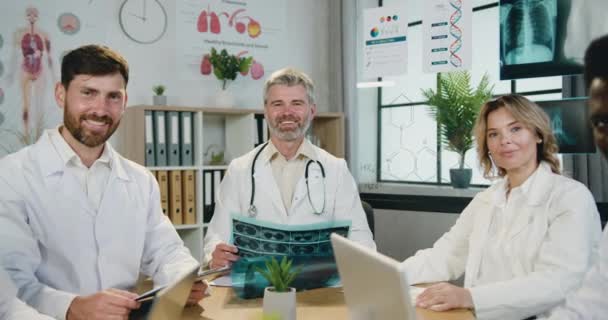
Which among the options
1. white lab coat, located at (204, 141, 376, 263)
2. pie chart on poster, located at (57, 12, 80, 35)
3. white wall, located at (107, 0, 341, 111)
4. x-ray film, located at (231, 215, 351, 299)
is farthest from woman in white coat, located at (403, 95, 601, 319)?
pie chart on poster, located at (57, 12, 80, 35)

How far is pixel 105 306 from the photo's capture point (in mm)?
1346

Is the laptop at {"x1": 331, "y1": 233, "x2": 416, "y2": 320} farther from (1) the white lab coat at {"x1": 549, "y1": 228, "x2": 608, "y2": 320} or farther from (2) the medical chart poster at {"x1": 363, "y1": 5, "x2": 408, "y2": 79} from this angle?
(2) the medical chart poster at {"x1": 363, "y1": 5, "x2": 408, "y2": 79}

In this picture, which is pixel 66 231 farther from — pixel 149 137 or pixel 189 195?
pixel 189 195

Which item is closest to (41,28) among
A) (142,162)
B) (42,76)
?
(42,76)

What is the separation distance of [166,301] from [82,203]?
713 millimetres

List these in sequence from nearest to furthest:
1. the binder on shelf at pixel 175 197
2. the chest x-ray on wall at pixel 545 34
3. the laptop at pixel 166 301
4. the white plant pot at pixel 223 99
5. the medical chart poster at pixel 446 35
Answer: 1. the laptop at pixel 166 301
2. the chest x-ray on wall at pixel 545 34
3. the binder on shelf at pixel 175 197
4. the medical chart poster at pixel 446 35
5. the white plant pot at pixel 223 99

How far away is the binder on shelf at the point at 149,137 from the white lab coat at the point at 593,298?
2.57 metres

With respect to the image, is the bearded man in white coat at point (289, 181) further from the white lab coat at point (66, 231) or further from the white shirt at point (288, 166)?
the white lab coat at point (66, 231)

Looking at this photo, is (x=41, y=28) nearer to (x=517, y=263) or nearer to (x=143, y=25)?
(x=143, y=25)

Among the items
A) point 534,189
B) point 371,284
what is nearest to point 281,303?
point 371,284

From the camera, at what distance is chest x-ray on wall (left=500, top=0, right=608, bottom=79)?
9.78 feet

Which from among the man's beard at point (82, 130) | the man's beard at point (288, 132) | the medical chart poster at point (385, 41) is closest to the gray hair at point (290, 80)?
the man's beard at point (288, 132)

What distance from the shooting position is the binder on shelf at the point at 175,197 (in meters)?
3.44

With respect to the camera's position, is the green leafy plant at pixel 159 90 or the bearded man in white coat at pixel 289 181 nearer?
the bearded man in white coat at pixel 289 181
